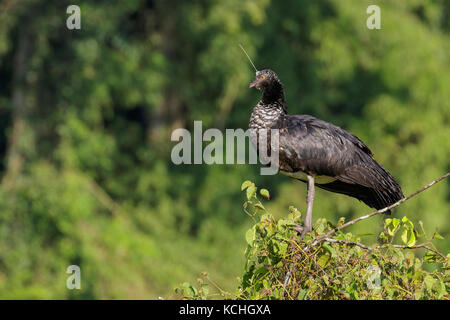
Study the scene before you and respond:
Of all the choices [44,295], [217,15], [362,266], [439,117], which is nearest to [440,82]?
[439,117]

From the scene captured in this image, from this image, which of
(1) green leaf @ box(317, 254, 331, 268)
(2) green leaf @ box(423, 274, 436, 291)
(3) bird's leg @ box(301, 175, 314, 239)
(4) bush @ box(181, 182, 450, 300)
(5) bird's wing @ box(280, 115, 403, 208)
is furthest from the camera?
(5) bird's wing @ box(280, 115, 403, 208)

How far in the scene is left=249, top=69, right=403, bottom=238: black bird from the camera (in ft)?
16.2

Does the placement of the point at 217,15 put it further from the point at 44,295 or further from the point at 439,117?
the point at 44,295

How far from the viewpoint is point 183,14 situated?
12.3 metres

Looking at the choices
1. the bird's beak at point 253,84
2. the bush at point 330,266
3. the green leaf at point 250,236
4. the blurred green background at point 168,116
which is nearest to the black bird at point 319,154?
the bird's beak at point 253,84

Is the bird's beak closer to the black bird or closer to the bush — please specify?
the black bird

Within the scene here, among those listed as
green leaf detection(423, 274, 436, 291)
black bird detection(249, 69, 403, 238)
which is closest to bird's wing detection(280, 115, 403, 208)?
black bird detection(249, 69, 403, 238)

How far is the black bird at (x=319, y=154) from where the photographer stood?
16.2ft

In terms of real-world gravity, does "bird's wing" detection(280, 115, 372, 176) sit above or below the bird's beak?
below

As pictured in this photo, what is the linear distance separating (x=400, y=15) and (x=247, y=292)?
8894 mm

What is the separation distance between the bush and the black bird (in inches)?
38.4

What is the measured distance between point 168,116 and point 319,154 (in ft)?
28.5
